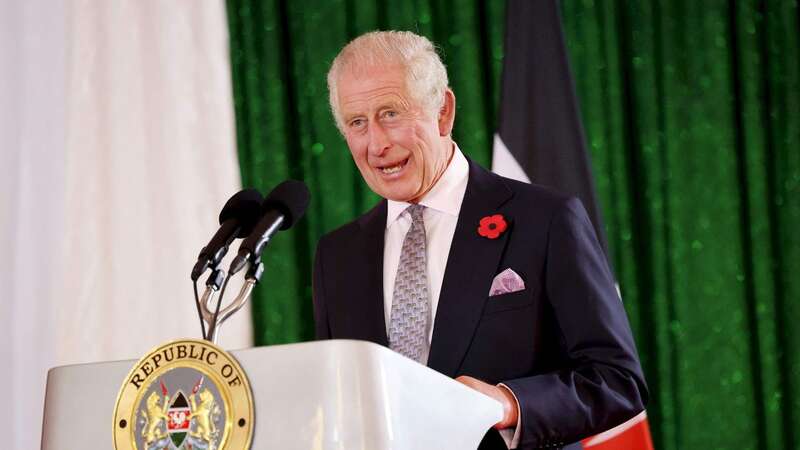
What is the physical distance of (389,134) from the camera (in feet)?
7.43

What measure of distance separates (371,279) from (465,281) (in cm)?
29

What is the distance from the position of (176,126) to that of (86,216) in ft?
1.44

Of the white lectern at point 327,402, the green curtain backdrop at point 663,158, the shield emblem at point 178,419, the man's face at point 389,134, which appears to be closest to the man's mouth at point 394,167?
the man's face at point 389,134

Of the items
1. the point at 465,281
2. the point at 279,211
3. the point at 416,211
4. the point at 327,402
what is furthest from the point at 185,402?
the point at 416,211

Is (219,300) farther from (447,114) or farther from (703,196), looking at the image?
(703,196)

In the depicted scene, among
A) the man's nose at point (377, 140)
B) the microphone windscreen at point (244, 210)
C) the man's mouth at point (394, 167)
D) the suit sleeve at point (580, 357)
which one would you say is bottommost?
the suit sleeve at point (580, 357)

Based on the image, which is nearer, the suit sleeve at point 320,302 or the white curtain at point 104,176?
the suit sleeve at point 320,302

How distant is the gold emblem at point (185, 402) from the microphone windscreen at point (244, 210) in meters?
0.45

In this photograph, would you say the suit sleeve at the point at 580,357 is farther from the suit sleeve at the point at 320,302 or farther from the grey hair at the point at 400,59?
the suit sleeve at the point at 320,302

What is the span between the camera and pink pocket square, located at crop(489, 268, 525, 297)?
201cm

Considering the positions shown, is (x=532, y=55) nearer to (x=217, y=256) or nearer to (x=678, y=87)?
(x=678, y=87)

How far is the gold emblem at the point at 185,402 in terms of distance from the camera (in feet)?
4.34

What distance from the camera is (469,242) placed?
209 centimetres

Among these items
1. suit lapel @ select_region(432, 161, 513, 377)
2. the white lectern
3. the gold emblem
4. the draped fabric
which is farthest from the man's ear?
the draped fabric
